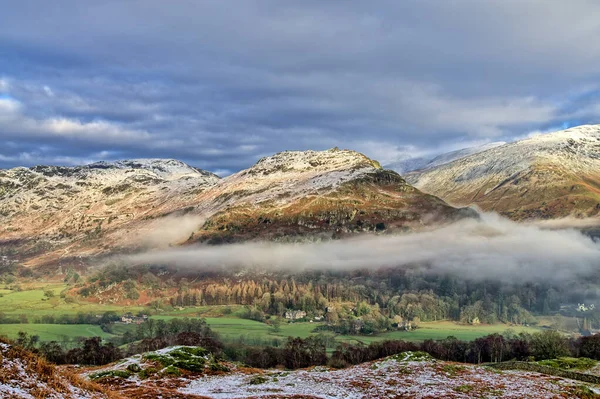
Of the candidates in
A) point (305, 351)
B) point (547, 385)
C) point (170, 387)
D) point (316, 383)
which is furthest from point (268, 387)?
point (305, 351)

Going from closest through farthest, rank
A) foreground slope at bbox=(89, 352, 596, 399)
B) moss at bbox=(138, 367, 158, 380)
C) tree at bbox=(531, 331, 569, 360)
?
1. foreground slope at bbox=(89, 352, 596, 399)
2. moss at bbox=(138, 367, 158, 380)
3. tree at bbox=(531, 331, 569, 360)

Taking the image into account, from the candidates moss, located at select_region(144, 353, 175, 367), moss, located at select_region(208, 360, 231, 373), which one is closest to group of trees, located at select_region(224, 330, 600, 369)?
moss, located at select_region(208, 360, 231, 373)

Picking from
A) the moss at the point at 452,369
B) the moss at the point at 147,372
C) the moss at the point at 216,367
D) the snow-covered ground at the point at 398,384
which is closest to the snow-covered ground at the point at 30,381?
the snow-covered ground at the point at 398,384

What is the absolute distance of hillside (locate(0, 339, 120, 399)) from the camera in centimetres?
3039

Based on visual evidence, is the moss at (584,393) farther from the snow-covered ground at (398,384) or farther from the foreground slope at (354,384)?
the snow-covered ground at (398,384)

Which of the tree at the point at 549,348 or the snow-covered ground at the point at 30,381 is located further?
the tree at the point at 549,348

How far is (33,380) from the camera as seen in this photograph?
1267 inches

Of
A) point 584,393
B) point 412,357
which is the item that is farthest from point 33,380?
point 412,357

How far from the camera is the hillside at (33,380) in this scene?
30391mm

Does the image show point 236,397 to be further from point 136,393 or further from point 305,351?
point 305,351

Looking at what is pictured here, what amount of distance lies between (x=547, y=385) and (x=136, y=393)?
2491 inches

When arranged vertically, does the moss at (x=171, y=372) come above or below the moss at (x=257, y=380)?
above

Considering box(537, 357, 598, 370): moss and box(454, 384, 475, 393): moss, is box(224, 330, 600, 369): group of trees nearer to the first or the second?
box(537, 357, 598, 370): moss

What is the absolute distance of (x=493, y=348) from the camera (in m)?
170
